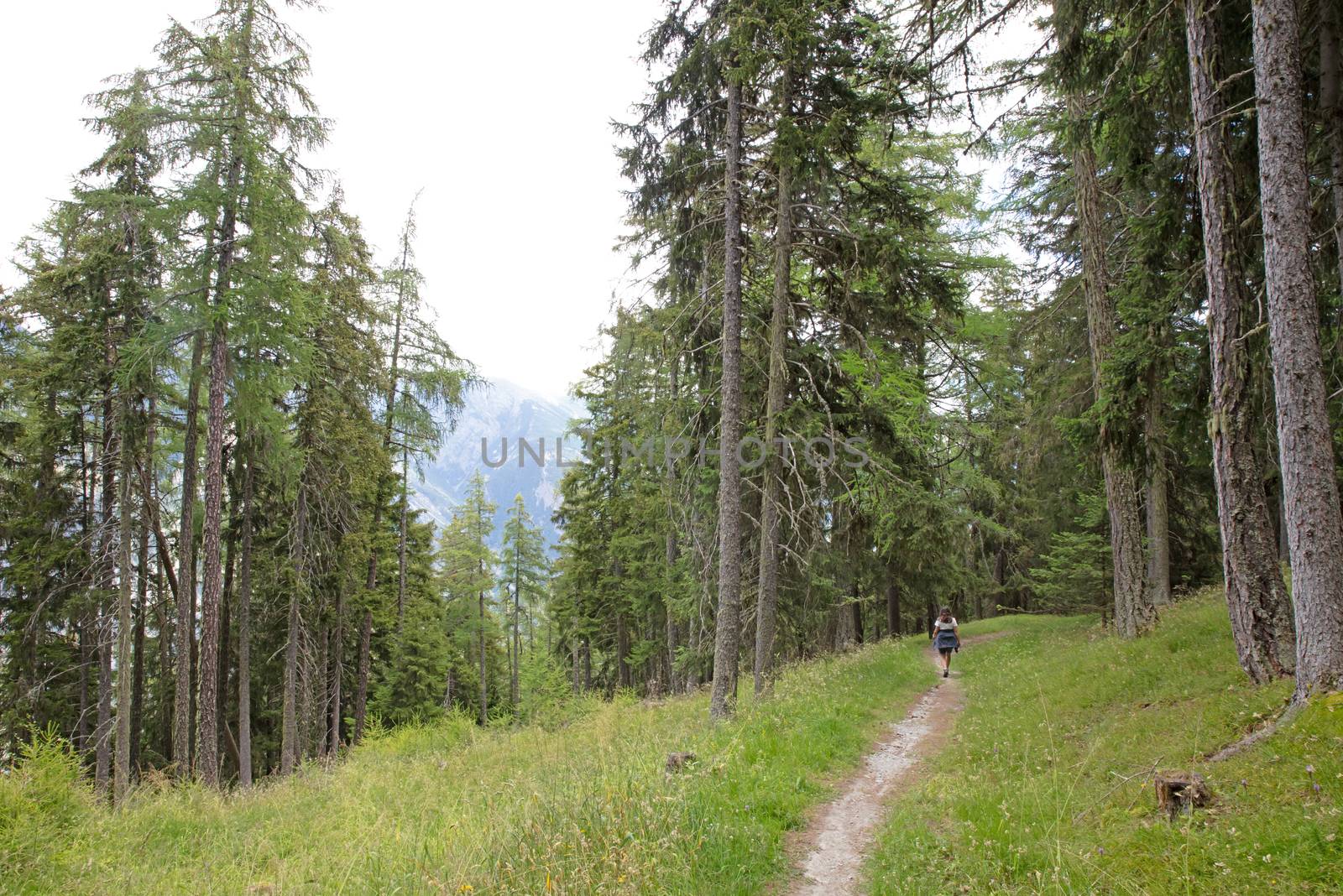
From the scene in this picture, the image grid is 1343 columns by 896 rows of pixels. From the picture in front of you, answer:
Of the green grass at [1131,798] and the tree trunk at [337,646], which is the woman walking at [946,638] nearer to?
the green grass at [1131,798]

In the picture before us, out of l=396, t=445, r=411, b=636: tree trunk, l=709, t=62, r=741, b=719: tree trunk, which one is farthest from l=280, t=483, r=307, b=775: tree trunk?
l=709, t=62, r=741, b=719: tree trunk

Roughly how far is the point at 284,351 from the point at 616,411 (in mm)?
10739

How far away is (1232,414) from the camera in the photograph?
6512mm

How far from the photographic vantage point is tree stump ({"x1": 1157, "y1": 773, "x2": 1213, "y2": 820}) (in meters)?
4.33

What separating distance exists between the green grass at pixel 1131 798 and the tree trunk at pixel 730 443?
319cm

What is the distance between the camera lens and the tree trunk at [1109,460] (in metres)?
11.5

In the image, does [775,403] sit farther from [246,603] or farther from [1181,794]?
[246,603]

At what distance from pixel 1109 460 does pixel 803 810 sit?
8635mm

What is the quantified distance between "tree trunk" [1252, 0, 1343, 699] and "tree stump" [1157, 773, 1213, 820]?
5.79 feet

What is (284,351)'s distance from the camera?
14.4 metres

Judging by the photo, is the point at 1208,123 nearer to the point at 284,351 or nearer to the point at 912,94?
the point at 912,94

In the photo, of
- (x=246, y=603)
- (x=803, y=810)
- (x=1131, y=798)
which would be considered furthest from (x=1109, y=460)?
(x=246, y=603)

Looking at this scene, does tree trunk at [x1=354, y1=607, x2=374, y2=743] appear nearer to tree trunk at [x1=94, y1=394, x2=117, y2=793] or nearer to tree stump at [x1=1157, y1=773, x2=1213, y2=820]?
tree trunk at [x1=94, y1=394, x2=117, y2=793]

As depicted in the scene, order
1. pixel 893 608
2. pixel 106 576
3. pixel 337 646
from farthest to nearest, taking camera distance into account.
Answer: pixel 893 608 → pixel 337 646 → pixel 106 576
